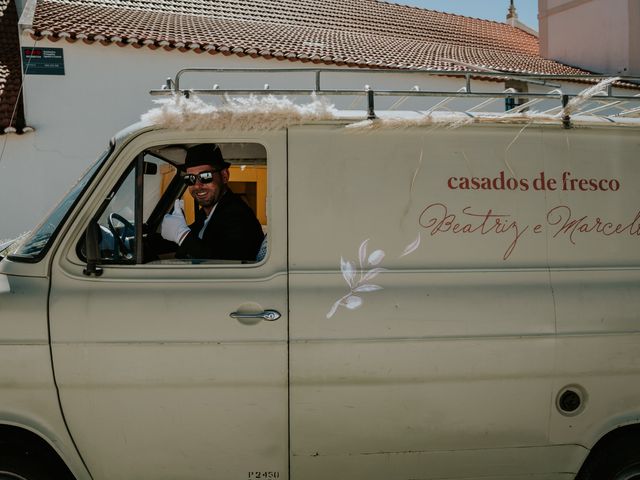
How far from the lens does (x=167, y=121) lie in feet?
9.57

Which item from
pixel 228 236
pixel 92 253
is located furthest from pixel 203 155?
pixel 92 253

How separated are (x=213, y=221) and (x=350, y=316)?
0.93m

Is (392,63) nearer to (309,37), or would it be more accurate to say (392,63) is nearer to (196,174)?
(309,37)

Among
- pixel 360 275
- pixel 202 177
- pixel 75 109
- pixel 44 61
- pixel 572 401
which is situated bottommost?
pixel 572 401

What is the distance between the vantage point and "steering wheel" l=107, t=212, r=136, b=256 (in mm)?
2963

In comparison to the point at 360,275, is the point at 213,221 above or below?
above

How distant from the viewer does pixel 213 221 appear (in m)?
3.31

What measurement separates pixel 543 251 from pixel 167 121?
5.82ft

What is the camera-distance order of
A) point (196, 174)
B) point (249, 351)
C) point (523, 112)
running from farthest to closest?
point (196, 174), point (523, 112), point (249, 351)

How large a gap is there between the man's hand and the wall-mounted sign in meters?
11.1

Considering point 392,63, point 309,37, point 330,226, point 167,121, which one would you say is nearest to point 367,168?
point 330,226

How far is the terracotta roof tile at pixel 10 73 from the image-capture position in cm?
1293

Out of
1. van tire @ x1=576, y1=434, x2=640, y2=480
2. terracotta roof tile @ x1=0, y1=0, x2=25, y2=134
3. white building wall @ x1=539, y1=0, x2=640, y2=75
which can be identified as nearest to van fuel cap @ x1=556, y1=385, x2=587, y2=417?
van tire @ x1=576, y1=434, x2=640, y2=480

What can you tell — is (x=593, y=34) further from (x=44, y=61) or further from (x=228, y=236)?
(x=228, y=236)
